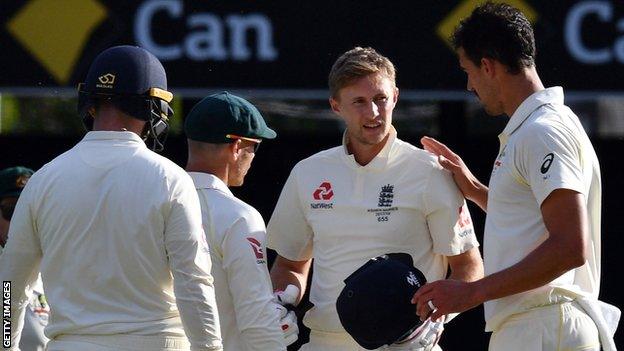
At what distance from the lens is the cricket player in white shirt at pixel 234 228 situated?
12.8ft

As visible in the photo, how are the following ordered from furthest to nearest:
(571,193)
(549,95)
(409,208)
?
(409,208) → (549,95) → (571,193)

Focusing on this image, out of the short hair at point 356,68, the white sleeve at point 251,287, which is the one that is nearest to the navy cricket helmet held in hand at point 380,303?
the white sleeve at point 251,287

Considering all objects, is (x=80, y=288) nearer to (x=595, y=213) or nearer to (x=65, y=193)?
(x=65, y=193)

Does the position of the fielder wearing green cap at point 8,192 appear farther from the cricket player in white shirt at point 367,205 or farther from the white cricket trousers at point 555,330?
the white cricket trousers at point 555,330

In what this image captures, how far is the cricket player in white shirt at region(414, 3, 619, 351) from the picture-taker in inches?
140

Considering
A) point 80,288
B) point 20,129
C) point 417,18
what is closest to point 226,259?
point 80,288

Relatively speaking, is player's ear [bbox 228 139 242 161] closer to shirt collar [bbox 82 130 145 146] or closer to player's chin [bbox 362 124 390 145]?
player's chin [bbox 362 124 390 145]

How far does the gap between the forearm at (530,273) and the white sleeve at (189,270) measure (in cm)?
73

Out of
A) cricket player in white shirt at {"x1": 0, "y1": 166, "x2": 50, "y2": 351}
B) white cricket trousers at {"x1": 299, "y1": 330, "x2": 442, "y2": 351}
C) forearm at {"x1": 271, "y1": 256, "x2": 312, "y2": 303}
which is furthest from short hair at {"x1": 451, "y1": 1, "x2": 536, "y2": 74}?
cricket player in white shirt at {"x1": 0, "y1": 166, "x2": 50, "y2": 351}

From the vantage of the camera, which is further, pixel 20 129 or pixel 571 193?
pixel 20 129

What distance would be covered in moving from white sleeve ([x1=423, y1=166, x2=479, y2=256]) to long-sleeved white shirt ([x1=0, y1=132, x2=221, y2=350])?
0.99 metres

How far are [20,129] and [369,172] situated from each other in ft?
15.0

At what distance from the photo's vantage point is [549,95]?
12.5ft

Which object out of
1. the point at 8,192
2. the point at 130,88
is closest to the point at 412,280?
the point at 130,88
